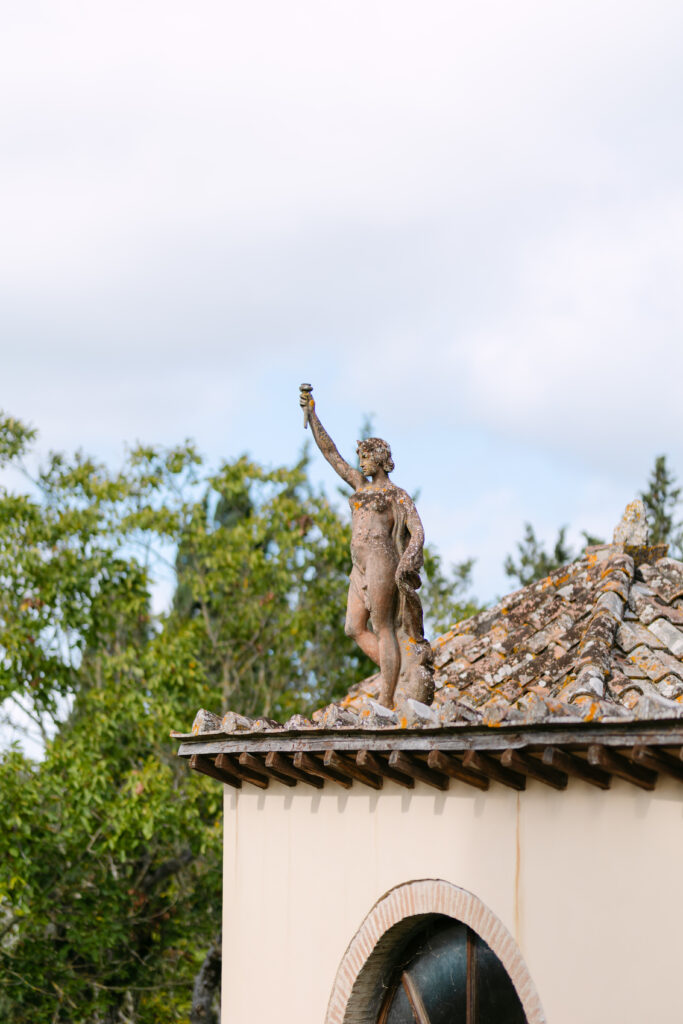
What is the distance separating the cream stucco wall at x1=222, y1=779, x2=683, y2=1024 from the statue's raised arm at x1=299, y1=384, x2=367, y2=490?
7.20ft

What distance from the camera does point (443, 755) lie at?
637 cm

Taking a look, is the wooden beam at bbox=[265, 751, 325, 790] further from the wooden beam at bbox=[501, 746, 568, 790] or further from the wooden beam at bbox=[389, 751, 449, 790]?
the wooden beam at bbox=[501, 746, 568, 790]

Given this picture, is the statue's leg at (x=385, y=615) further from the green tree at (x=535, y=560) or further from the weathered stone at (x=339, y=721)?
the green tree at (x=535, y=560)

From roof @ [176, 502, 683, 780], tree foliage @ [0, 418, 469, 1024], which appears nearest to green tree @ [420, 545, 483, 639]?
tree foliage @ [0, 418, 469, 1024]

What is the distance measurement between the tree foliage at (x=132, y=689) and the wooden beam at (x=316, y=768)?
6.21 metres

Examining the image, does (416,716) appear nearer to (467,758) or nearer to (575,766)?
(467,758)

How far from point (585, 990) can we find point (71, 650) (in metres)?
10.8

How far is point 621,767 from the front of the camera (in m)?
5.50

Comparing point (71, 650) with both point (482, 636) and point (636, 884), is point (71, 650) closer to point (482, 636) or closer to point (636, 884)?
point (482, 636)

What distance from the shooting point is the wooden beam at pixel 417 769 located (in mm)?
6688

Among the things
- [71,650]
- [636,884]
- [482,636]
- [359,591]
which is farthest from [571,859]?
[71,650]

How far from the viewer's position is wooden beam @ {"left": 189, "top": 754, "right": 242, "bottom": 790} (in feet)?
28.5

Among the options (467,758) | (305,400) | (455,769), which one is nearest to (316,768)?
(455,769)

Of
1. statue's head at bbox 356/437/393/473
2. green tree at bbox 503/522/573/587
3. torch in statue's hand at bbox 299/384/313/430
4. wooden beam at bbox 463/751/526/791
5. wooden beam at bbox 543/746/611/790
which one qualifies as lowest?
wooden beam at bbox 543/746/611/790
